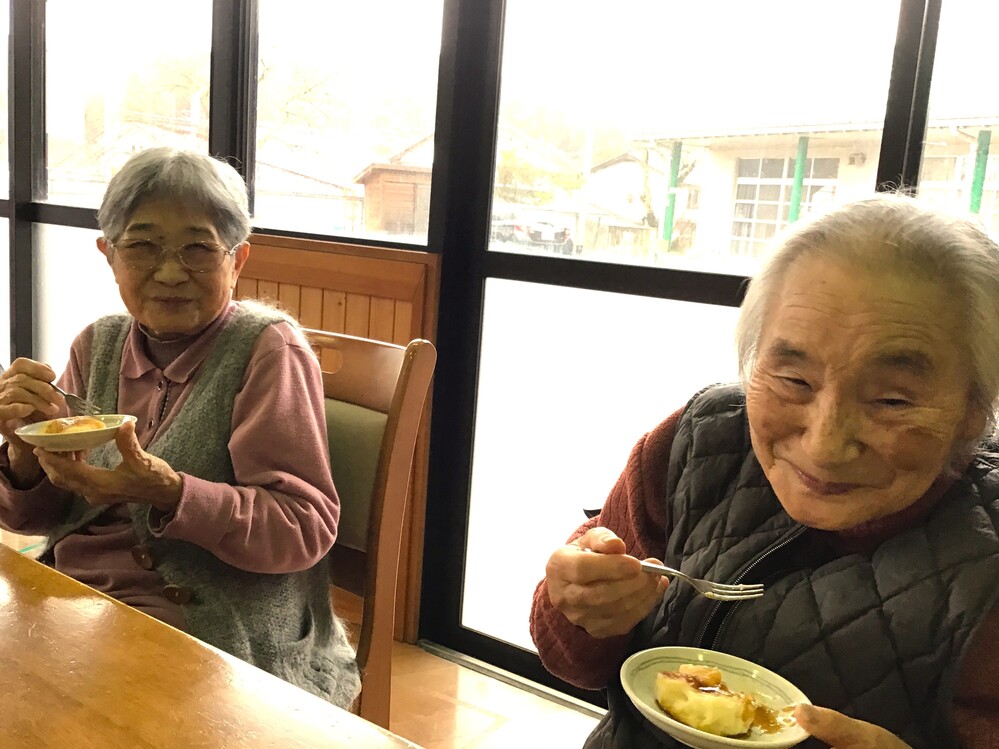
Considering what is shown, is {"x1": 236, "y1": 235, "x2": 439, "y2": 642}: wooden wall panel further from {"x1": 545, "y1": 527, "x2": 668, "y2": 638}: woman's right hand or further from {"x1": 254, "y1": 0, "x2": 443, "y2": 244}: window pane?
{"x1": 545, "y1": 527, "x2": 668, "y2": 638}: woman's right hand

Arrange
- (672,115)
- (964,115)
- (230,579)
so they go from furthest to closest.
Result: 1. (672,115)
2. (964,115)
3. (230,579)

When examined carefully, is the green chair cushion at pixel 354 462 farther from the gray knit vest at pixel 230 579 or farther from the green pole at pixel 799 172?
the green pole at pixel 799 172

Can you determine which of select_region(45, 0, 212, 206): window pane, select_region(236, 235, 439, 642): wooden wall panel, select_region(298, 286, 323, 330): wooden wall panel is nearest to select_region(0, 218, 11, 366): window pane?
select_region(45, 0, 212, 206): window pane

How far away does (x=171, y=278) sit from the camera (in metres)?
1.49

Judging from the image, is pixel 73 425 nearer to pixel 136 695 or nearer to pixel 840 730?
pixel 136 695

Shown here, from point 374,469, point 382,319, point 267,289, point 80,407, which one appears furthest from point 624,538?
point 267,289

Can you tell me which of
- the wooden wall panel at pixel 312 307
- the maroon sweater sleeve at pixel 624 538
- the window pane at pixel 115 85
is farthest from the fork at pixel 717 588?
the window pane at pixel 115 85

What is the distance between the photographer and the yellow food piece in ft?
2.58

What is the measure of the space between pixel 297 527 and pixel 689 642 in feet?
1.92

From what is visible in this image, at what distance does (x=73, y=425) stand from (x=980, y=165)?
1716 millimetres

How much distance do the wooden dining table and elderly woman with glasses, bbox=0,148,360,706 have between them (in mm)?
305

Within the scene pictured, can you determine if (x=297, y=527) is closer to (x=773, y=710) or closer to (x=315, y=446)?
(x=315, y=446)

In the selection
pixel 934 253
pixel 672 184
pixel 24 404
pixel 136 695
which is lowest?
pixel 136 695

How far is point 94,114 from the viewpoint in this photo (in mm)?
3660
